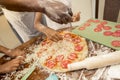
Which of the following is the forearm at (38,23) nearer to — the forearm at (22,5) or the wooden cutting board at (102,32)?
the wooden cutting board at (102,32)

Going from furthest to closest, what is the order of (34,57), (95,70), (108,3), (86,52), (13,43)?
(13,43) → (108,3) → (34,57) → (86,52) → (95,70)

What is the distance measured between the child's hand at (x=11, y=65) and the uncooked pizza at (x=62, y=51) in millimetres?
133

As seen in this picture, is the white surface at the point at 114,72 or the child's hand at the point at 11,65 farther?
the child's hand at the point at 11,65

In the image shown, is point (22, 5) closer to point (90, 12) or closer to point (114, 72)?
point (114, 72)

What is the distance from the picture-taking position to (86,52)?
0.91 metres

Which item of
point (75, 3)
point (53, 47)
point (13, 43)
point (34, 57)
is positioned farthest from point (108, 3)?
point (13, 43)

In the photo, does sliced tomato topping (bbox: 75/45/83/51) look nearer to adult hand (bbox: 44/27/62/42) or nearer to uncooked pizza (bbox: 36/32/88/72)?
uncooked pizza (bbox: 36/32/88/72)

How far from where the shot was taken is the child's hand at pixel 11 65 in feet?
3.16

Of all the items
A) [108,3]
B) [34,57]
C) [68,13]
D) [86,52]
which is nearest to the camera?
[68,13]

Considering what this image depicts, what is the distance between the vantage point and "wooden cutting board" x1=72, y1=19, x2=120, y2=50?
91 centimetres

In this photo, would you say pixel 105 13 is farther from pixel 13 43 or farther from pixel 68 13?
pixel 13 43

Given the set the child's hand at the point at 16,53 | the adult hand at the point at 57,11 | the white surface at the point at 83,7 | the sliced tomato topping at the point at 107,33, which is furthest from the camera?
the white surface at the point at 83,7

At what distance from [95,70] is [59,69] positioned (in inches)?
7.9

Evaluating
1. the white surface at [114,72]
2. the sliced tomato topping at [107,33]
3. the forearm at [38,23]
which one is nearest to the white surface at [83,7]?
the forearm at [38,23]
